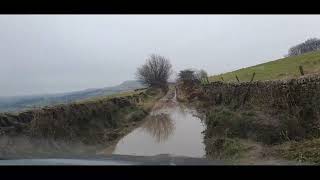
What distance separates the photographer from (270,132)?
4.26m

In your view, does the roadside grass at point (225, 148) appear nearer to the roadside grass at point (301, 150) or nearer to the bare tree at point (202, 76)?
the roadside grass at point (301, 150)

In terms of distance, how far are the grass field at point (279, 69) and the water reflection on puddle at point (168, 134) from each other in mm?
477

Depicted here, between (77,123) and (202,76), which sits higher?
(202,76)

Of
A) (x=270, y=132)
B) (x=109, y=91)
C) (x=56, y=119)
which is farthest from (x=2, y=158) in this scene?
(x=270, y=132)

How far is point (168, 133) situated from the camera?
4.23m

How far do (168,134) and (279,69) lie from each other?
4.28 ft

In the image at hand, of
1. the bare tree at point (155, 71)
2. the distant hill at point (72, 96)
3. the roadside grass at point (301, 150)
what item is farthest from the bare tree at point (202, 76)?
the roadside grass at point (301, 150)

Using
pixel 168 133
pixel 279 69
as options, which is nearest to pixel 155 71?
pixel 168 133

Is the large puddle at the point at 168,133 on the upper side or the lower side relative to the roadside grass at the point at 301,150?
upper

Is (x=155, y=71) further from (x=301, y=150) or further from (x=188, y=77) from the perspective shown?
(x=301, y=150)

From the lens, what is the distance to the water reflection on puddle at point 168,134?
4012 millimetres

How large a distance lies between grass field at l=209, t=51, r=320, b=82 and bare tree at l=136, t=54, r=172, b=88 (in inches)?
17.8
